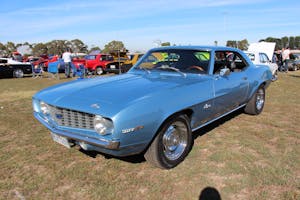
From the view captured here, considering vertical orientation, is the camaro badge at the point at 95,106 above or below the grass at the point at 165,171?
above

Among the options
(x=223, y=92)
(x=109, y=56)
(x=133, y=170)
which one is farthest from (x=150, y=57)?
(x=109, y=56)

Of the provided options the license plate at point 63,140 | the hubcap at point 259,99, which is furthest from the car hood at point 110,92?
the hubcap at point 259,99

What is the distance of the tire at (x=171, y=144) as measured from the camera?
10.7ft

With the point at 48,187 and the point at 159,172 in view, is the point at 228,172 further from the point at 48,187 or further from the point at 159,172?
the point at 48,187

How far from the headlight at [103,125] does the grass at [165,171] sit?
0.70m

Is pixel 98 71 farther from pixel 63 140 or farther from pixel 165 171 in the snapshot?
pixel 165 171

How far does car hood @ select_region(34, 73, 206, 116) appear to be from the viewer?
2895 millimetres

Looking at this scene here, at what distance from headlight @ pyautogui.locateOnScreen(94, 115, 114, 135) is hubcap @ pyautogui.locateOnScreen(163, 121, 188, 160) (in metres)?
0.84

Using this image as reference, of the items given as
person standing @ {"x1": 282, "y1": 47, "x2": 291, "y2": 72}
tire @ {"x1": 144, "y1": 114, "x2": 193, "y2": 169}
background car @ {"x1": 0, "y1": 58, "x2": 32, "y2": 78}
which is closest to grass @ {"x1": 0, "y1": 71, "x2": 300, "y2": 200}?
tire @ {"x1": 144, "y1": 114, "x2": 193, "y2": 169}

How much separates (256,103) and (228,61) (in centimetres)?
121

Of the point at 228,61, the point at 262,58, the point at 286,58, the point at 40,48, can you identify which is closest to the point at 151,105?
the point at 228,61

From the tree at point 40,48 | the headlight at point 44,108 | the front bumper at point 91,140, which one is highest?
the tree at point 40,48

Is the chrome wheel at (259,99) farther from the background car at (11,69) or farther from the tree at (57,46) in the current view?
the tree at (57,46)

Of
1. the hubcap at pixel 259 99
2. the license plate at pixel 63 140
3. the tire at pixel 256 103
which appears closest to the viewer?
the license plate at pixel 63 140
